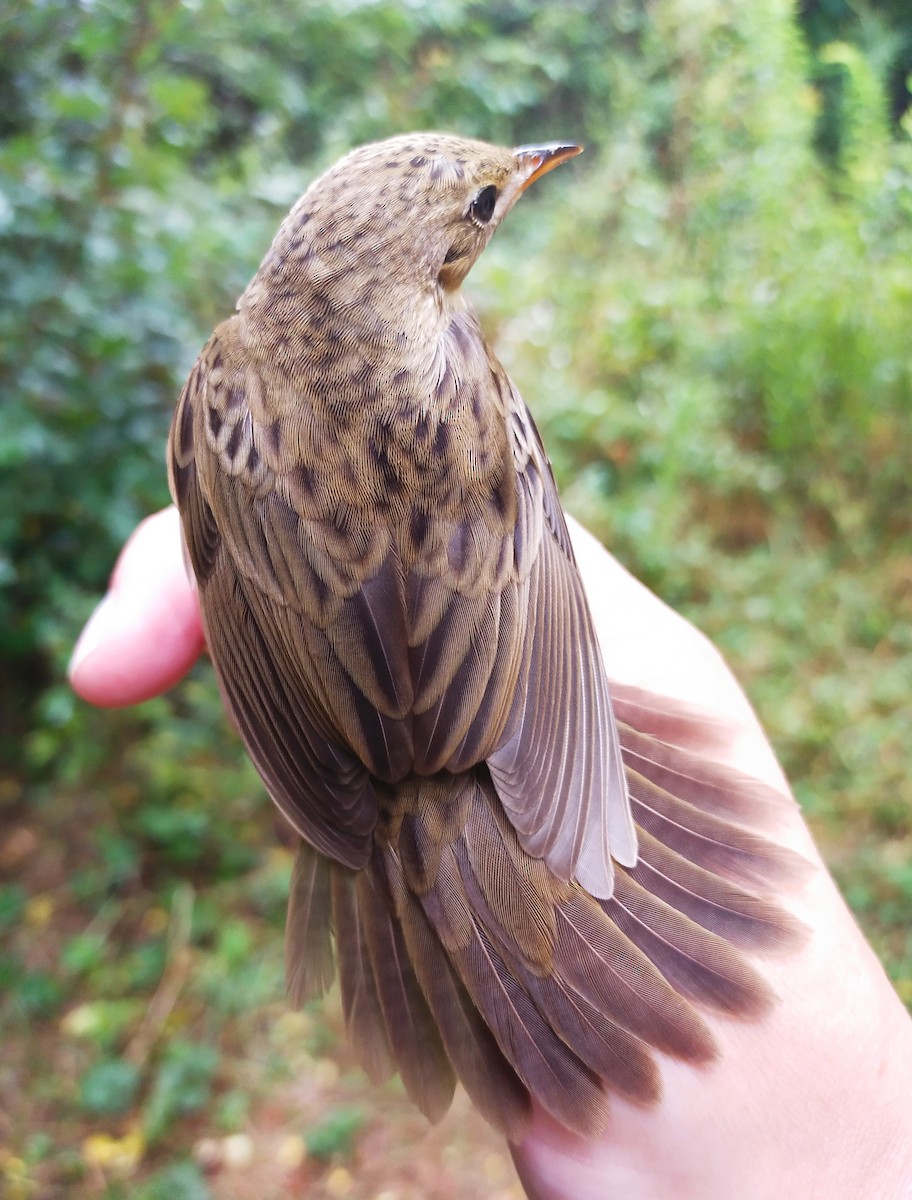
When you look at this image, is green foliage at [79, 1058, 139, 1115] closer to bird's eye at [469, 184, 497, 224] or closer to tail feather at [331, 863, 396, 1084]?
tail feather at [331, 863, 396, 1084]

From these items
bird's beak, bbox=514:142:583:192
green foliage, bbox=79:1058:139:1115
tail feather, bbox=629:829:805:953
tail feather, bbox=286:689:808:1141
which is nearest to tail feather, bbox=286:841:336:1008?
tail feather, bbox=286:689:808:1141

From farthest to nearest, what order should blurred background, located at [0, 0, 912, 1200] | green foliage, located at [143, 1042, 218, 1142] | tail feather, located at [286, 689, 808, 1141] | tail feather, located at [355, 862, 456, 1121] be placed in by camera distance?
1. green foliage, located at [143, 1042, 218, 1142]
2. blurred background, located at [0, 0, 912, 1200]
3. tail feather, located at [355, 862, 456, 1121]
4. tail feather, located at [286, 689, 808, 1141]

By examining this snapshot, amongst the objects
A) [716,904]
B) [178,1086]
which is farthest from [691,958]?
[178,1086]

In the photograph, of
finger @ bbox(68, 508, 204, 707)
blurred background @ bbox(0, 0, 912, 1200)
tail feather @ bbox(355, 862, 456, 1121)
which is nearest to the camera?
tail feather @ bbox(355, 862, 456, 1121)

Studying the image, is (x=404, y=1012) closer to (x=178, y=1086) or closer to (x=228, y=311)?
(x=178, y=1086)

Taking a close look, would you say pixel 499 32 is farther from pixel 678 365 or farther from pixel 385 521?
pixel 385 521

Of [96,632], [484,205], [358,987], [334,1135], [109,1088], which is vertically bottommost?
[109,1088]

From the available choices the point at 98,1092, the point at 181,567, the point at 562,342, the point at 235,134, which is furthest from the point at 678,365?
the point at 98,1092

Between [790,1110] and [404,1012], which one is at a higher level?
[790,1110]
